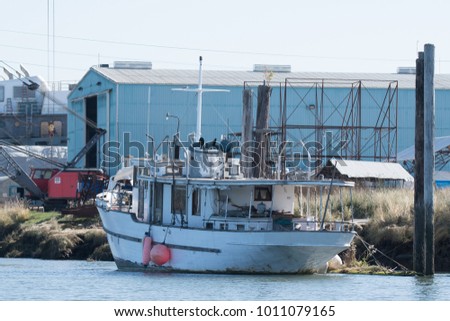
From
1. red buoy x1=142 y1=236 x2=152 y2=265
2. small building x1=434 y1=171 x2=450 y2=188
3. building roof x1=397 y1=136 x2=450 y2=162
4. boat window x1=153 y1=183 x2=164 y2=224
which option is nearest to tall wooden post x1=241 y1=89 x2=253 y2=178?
boat window x1=153 y1=183 x2=164 y2=224

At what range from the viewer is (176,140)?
38969 mm

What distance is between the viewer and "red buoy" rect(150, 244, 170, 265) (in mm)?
37344

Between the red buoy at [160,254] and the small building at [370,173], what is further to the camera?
the small building at [370,173]

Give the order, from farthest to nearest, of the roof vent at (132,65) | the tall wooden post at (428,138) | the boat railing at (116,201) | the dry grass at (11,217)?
the roof vent at (132,65)
the dry grass at (11,217)
the boat railing at (116,201)
the tall wooden post at (428,138)

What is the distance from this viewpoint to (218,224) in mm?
36562

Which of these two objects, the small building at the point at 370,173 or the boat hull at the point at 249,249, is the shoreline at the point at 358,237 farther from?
the small building at the point at 370,173

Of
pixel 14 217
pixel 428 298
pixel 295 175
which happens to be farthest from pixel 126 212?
pixel 14 217

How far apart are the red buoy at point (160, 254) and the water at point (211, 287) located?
70 centimetres

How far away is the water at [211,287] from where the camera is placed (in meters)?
29.9

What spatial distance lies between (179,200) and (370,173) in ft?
63.6

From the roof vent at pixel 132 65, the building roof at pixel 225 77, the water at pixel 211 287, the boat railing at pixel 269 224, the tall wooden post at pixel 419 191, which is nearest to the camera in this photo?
the water at pixel 211 287

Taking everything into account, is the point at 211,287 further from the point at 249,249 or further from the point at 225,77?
the point at 225,77

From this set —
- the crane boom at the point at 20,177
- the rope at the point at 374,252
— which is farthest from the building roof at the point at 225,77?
the rope at the point at 374,252

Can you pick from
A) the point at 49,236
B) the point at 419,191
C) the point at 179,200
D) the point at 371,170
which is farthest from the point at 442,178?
the point at 419,191
